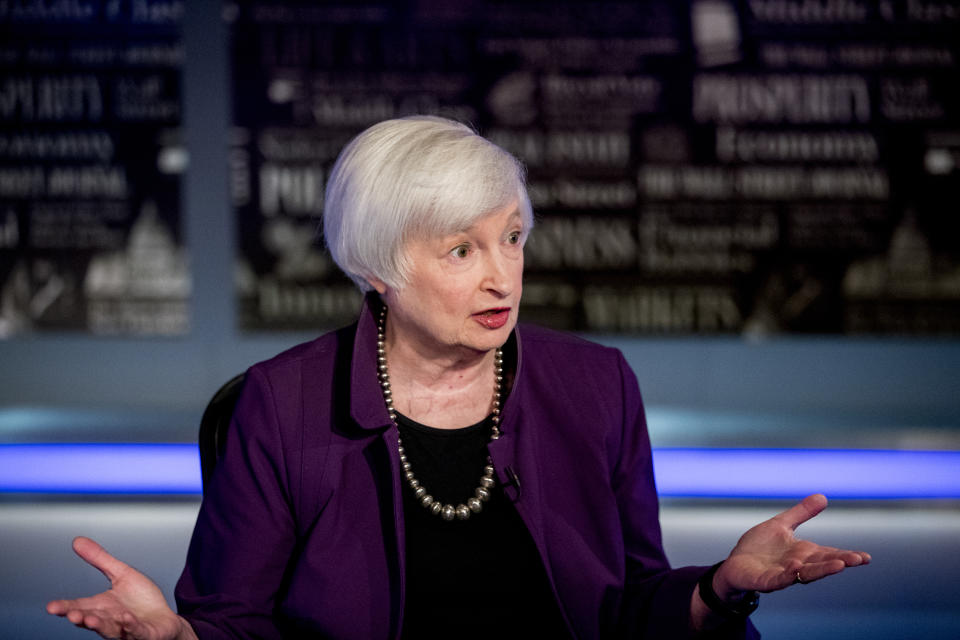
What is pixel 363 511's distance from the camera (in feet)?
4.26

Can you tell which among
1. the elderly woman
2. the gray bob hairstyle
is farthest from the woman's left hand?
the gray bob hairstyle

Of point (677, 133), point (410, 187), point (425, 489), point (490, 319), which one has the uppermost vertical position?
point (677, 133)

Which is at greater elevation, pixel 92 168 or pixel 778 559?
pixel 92 168

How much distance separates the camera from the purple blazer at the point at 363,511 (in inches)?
49.6

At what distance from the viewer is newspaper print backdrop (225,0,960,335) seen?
3398 millimetres

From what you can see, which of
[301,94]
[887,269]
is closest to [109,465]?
[301,94]

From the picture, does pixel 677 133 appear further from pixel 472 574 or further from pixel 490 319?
pixel 472 574

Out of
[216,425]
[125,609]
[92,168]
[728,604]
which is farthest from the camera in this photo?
[92,168]

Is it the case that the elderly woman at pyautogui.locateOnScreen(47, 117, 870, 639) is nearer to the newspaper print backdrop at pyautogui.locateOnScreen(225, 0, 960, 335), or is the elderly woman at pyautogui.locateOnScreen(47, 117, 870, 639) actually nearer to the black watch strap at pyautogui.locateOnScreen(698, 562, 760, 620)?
the black watch strap at pyautogui.locateOnScreen(698, 562, 760, 620)

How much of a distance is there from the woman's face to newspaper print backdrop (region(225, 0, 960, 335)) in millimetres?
2165

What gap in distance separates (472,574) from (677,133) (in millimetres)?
2463

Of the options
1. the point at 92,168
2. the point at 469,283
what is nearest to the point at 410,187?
the point at 469,283

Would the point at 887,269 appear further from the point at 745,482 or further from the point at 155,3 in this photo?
the point at 155,3

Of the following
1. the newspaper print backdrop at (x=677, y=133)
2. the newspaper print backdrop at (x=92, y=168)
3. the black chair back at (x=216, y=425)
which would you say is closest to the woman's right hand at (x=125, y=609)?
the black chair back at (x=216, y=425)
